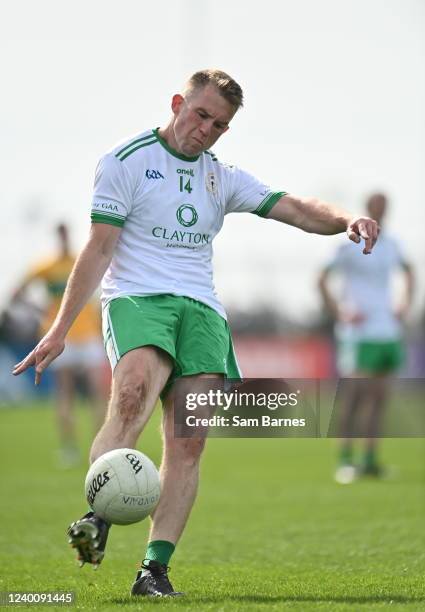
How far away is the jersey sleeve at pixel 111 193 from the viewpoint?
5.65 m

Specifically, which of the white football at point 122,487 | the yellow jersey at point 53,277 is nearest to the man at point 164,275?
the white football at point 122,487

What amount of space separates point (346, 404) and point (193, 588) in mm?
7006

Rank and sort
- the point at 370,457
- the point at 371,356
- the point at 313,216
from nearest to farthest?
the point at 313,216, the point at 370,457, the point at 371,356

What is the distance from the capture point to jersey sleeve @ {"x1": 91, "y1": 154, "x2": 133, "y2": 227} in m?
5.65

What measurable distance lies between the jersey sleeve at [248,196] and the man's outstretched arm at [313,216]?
1.5 inches

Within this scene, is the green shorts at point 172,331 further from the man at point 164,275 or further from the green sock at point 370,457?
the green sock at point 370,457

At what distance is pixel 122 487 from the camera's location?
5.12 metres

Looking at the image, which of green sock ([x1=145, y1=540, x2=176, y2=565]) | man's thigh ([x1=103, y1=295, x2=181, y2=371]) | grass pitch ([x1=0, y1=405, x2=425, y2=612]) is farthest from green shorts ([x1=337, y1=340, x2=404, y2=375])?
green sock ([x1=145, y1=540, x2=176, y2=565])

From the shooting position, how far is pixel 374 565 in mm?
6574

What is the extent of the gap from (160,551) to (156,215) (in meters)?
1.59

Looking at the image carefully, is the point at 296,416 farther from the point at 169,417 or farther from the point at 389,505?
the point at 389,505

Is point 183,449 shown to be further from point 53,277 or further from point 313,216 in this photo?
point 53,277

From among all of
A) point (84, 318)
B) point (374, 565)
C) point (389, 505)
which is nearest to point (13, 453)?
point (84, 318)

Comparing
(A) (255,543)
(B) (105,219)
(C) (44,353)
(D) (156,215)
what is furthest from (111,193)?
→ (A) (255,543)
